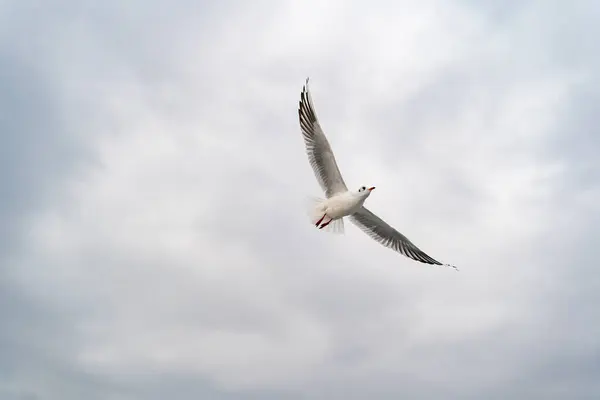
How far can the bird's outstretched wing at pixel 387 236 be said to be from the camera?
22.9 metres

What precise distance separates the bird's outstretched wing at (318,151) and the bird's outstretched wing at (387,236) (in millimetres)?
1910

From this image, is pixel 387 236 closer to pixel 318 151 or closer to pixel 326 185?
pixel 326 185

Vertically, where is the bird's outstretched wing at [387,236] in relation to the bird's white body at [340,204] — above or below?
above

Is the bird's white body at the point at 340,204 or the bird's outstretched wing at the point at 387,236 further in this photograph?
the bird's outstretched wing at the point at 387,236

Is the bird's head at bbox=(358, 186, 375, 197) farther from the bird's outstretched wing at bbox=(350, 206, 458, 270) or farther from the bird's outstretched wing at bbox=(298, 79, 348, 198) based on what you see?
the bird's outstretched wing at bbox=(350, 206, 458, 270)

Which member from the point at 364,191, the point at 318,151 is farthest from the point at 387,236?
the point at 318,151

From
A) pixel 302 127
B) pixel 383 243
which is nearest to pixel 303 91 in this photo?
pixel 302 127

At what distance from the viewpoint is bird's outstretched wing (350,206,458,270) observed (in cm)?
2288

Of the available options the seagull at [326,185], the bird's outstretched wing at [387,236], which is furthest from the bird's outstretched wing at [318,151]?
the bird's outstretched wing at [387,236]

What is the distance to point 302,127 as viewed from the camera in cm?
2055

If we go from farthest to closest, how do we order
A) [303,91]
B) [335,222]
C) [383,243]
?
[383,243]
[335,222]
[303,91]

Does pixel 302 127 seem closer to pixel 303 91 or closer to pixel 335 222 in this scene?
pixel 303 91

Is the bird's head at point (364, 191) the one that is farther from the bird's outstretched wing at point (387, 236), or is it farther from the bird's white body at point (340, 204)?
the bird's outstretched wing at point (387, 236)

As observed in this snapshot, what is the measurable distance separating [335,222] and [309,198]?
4.16 feet
